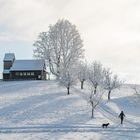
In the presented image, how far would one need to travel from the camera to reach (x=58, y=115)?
65.8 metres

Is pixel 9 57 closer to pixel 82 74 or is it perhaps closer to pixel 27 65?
pixel 27 65

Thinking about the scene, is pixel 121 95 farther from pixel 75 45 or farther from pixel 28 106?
pixel 28 106

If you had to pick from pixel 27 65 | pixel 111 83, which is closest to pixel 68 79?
pixel 111 83

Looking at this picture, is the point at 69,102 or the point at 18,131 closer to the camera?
the point at 18,131

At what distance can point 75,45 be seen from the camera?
354 ft

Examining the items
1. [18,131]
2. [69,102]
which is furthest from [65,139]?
[69,102]

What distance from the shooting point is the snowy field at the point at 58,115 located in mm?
52656

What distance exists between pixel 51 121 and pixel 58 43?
48.8 meters

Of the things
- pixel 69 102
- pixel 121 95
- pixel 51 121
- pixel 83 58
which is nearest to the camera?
pixel 51 121

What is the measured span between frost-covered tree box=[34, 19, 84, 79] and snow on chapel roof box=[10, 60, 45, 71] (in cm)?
590

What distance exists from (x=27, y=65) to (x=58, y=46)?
1302 centimetres

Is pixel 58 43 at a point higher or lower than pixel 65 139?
higher

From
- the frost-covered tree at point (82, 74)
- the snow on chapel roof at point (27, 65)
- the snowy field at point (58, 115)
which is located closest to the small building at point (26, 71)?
the snow on chapel roof at point (27, 65)

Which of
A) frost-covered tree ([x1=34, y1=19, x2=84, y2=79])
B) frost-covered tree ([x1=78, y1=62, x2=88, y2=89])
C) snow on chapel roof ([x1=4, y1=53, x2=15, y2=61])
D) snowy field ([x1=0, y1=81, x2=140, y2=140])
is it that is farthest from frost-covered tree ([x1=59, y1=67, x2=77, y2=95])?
snow on chapel roof ([x1=4, y1=53, x2=15, y2=61])
